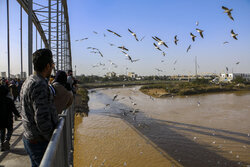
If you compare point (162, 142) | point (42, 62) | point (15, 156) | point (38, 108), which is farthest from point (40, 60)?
point (162, 142)

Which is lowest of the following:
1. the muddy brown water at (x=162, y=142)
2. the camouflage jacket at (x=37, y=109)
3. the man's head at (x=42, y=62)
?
the muddy brown water at (x=162, y=142)

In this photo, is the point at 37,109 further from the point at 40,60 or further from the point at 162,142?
the point at 162,142

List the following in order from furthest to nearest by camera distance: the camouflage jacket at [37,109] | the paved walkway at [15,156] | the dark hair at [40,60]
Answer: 1. the paved walkway at [15,156]
2. the dark hair at [40,60]
3. the camouflage jacket at [37,109]

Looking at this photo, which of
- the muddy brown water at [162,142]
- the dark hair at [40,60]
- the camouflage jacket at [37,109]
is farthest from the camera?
the muddy brown water at [162,142]

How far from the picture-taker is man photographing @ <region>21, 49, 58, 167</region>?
196 centimetres

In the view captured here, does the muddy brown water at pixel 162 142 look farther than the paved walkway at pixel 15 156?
Yes

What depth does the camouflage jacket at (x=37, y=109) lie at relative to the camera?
1.96m

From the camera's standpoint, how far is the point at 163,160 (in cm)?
711

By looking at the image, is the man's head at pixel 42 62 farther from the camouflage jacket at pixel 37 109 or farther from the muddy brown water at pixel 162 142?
the muddy brown water at pixel 162 142

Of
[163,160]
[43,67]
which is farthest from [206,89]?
[43,67]

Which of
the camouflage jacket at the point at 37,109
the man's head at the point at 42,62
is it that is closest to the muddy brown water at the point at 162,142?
the camouflage jacket at the point at 37,109

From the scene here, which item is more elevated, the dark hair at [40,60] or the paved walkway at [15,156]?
the dark hair at [40,60]

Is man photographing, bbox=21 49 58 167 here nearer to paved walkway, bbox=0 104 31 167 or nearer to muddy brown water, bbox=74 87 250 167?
paved walkway, bbox=0 104 31 167

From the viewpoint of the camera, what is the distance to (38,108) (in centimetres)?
194
